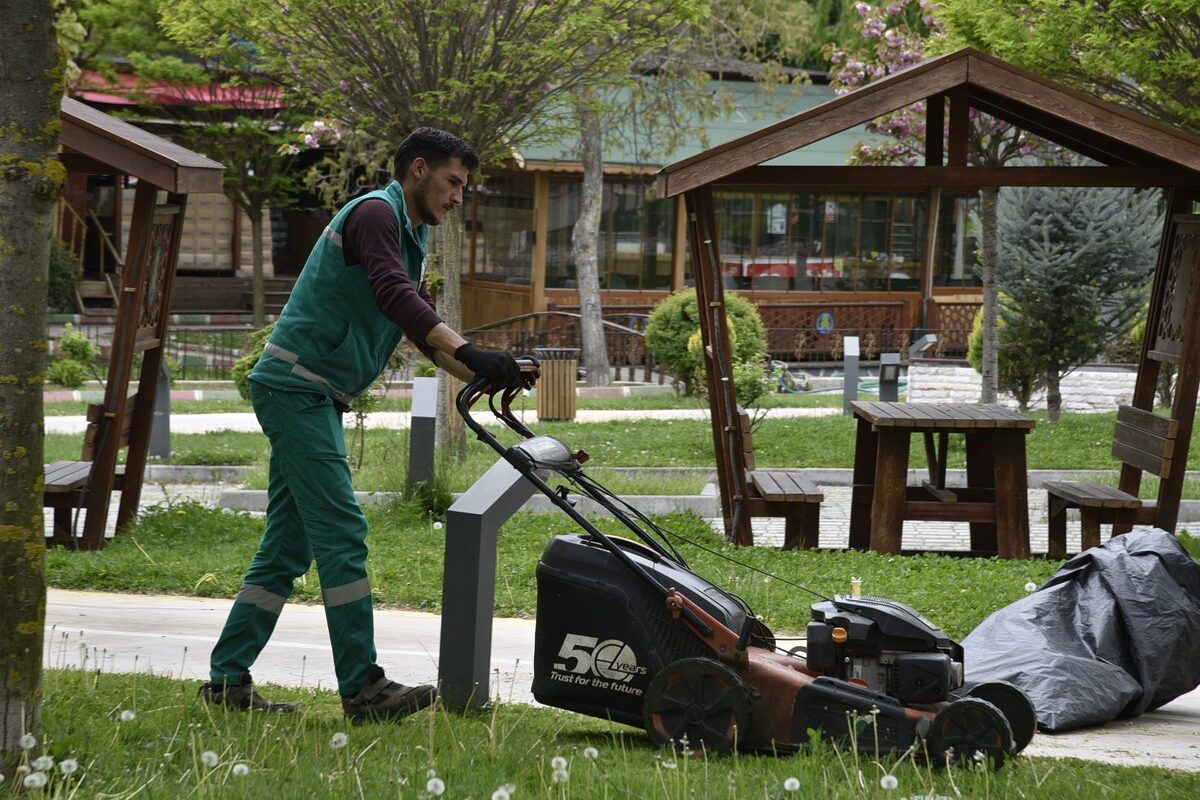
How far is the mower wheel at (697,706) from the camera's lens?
485 cm

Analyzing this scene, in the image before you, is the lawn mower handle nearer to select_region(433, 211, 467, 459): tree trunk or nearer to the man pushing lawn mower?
the man pushing lawn mower

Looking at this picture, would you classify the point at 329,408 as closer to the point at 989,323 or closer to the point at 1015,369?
the point at 989,323

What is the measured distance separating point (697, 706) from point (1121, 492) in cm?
541

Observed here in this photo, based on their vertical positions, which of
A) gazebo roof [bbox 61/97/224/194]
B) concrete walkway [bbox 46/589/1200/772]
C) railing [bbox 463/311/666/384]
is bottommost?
concrete walkway [bbox 46/589/1200/772]

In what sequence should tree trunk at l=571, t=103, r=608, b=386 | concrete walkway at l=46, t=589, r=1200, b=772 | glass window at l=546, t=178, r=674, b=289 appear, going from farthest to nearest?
1. glass window at l=546, t=178, r=674, b=289
2. tree trunk at l=571, t=103, r=608, b=386
3. concrete walkway at l=46, t=589, r=1200, b=772

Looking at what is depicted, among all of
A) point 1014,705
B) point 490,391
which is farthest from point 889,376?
point 490,391

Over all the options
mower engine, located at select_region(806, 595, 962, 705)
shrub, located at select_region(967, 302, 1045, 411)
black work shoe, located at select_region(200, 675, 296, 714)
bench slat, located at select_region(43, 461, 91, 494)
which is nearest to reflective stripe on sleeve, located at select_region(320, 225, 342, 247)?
black work shoe, located at select_region(200, 675, 296, 714)

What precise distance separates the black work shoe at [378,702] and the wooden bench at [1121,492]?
5.30 meters

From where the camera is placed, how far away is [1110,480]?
43.0 feet

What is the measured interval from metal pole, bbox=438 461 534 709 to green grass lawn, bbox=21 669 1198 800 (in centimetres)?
13

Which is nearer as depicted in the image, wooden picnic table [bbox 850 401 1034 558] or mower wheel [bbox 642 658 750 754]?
mower wheel [bbox 642 658 750 754]

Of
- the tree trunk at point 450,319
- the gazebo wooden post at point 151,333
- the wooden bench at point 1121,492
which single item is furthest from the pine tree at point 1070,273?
the gazebo wooden post at point 151,333

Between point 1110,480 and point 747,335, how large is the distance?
7.62m

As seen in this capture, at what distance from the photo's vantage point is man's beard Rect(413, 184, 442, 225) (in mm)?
5355
